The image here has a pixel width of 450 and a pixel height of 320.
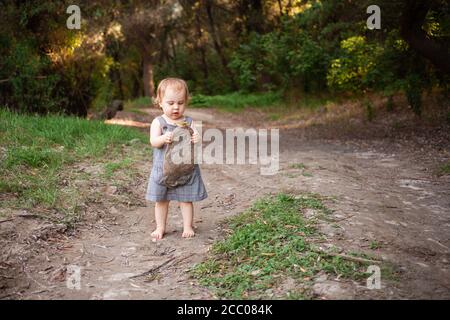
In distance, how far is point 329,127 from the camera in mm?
11422

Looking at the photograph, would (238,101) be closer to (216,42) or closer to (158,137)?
(216,42)

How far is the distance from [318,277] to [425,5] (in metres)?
7.10

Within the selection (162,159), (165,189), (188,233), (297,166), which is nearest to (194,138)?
(162,159)

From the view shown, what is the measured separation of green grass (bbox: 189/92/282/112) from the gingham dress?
14.5 metres

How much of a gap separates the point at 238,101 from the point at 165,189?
52.8 ft

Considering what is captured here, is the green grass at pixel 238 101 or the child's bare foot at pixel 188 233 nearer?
the child's bare foot at pixel 188 233

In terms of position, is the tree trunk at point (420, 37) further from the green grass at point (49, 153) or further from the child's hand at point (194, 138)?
the child's hand at point (194, 138)

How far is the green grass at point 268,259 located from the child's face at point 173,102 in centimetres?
124

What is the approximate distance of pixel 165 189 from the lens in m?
4.14

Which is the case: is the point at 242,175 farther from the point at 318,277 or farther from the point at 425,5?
the point at 425,5

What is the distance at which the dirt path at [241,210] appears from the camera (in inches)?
122

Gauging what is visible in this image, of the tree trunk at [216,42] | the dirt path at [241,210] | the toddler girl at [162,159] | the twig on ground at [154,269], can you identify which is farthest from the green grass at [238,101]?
the twig on ground at [154,269]

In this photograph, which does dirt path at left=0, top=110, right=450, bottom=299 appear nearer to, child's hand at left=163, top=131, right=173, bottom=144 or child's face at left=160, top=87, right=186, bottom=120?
child's hand at left=163, top=131, right=173, bottom=144
